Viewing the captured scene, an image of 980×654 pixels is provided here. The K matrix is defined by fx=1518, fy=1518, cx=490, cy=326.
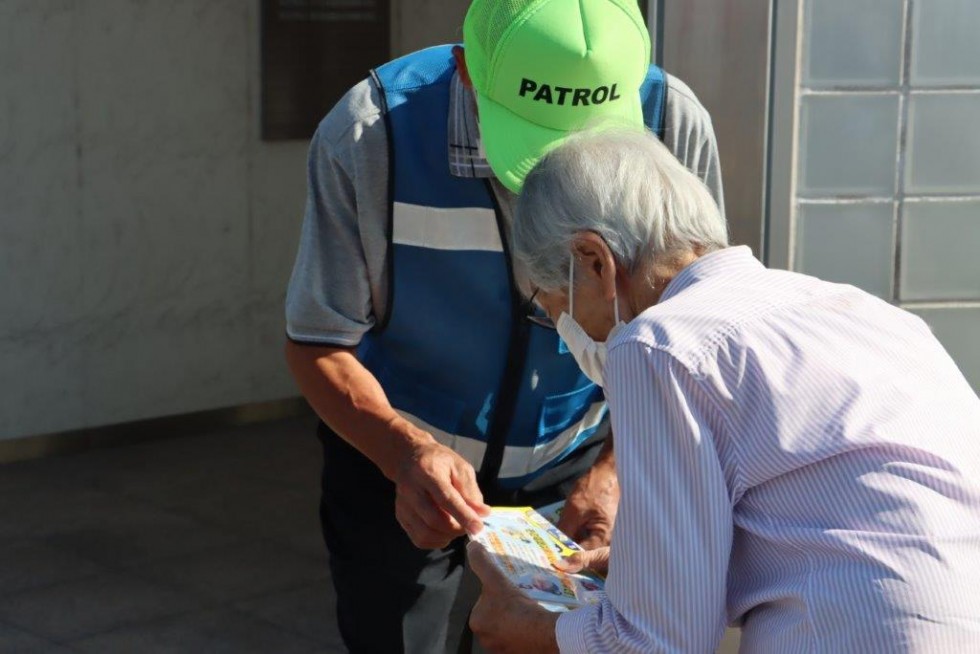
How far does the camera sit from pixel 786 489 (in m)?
1.81

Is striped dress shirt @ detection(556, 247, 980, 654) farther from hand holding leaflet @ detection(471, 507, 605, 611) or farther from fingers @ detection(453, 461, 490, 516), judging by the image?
fingers @ detection(453, 461, 490, 516)

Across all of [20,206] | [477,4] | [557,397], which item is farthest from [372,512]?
[20,206]

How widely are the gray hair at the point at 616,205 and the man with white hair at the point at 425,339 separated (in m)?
0.44

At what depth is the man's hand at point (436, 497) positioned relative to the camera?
97.0 inches

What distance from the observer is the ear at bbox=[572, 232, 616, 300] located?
201 centimetres

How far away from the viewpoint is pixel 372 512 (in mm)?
2910

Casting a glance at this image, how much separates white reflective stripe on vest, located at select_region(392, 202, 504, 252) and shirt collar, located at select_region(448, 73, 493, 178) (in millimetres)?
70

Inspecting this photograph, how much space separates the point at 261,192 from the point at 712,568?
228 inches

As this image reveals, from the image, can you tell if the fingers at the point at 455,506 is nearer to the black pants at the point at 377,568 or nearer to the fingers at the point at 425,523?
the fingers at the point at 425,523

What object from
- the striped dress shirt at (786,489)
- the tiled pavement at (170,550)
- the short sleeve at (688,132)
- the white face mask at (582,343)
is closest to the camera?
the striped dress shirt at (786,489)

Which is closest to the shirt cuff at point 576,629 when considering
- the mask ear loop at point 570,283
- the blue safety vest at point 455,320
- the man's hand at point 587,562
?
the man's hand at point 587,562

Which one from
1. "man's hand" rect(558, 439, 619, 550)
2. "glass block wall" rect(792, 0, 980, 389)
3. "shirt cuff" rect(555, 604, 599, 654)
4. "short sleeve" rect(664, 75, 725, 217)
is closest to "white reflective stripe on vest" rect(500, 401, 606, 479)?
"man's hand" rect(558, 439, 619, 550)

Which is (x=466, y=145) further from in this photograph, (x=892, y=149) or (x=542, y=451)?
(x=892, y=149)

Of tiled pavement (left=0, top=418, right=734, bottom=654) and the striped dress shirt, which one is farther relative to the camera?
tiled pavement (left=0, top=418, right=734, bottom=654)
